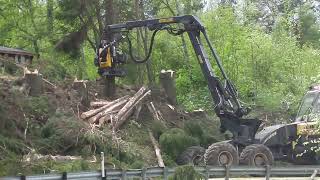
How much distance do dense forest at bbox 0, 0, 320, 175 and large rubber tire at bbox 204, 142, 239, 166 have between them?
6.00 meters

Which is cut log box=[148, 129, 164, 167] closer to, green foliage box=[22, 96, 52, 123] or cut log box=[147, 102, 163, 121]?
cut log box=[147, 102, 163, 121]

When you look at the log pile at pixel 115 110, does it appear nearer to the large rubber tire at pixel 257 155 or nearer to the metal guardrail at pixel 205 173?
the large rubber tire at pixel 257 155

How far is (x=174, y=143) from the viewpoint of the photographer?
64.4ft

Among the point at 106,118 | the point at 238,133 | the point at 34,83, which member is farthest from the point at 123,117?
the point at 238,133

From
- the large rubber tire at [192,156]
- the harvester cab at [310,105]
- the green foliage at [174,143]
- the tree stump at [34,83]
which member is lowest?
the large rubber tire at [192,156]

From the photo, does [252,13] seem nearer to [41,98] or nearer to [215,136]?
[215,136]

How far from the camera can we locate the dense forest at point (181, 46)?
89.9 ft

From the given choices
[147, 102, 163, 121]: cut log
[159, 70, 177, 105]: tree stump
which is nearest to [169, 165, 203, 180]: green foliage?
[147, 102, 163, 121]: cut log

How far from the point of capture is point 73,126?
18391 millimetres

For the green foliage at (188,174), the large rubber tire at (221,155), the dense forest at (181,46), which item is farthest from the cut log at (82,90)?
the green foliage at (188,174)

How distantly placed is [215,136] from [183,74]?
14.6 m

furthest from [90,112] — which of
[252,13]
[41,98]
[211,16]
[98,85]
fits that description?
[252,13]

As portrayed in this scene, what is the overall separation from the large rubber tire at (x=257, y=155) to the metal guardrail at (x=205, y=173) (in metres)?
1.52

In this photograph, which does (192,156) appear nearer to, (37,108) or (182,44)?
(37,108)
